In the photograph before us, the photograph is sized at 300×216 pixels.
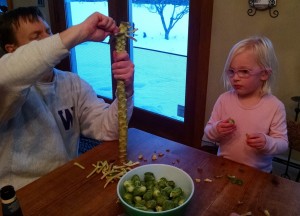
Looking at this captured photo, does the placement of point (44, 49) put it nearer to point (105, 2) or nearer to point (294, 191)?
point (294, 191)

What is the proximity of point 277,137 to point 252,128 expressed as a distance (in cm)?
12

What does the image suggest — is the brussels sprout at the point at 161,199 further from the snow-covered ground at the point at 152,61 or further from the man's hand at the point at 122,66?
the snow-covered ground at the point at 152,61

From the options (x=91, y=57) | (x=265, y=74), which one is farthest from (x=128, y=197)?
(x=91, y=57)

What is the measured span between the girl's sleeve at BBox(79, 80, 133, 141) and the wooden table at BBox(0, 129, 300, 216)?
0.46 feet

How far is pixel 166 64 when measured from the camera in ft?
8.86

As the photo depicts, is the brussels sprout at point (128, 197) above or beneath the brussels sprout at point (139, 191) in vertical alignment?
beneath

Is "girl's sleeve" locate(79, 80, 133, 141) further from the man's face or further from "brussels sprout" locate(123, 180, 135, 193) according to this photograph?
"brussels sprout" locate(123, 180, 135, 193)

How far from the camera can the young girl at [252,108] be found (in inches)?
50.7

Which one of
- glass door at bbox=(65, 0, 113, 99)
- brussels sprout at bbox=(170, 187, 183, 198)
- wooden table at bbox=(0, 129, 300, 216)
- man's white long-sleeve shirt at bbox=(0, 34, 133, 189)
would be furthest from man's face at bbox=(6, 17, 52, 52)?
glass door at bbox=(65, 0, 113, 99)

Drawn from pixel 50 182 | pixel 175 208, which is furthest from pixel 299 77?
pixel 50 182

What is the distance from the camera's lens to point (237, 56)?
4.30 ft

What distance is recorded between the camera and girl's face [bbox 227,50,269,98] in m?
1.28

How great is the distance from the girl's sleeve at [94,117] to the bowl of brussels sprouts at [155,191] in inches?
14.4

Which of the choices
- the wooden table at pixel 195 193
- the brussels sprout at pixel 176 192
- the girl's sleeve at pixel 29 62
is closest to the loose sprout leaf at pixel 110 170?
the wooden table at pixel 195 193
